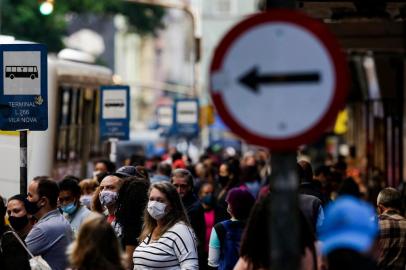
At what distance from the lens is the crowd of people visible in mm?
5895

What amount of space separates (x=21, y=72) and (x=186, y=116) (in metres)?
21.7

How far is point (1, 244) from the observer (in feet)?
27.6

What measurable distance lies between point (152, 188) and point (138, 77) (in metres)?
135

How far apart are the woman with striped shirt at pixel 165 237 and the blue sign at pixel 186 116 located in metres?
22.9

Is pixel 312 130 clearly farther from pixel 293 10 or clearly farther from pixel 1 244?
pixel 1 244

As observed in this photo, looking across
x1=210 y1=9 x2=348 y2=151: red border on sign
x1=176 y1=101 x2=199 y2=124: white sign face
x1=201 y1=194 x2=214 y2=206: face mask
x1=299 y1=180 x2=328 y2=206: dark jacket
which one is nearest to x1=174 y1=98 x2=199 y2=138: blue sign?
x1=176 y1=101 x2=199 y2=124: white sign face

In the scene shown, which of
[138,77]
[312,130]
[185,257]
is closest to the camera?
[312,130]

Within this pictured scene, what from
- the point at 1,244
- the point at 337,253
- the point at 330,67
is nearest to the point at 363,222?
the point at 337,253

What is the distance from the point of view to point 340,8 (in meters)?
18.0

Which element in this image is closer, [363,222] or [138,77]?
[363,222]

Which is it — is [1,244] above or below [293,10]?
below

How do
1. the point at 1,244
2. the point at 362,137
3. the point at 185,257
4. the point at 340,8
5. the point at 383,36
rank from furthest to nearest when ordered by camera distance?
the point at 362,137, the point at 383,36, the point at 340,8, the point at 185,257, the point at 1,244

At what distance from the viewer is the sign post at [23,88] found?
11.6 meters

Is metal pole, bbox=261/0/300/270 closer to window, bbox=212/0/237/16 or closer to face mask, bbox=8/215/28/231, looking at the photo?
face mask, bbox=8/215/28/231
